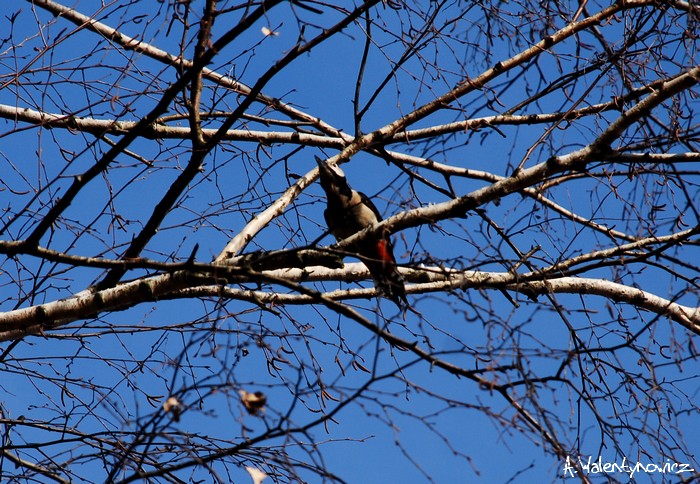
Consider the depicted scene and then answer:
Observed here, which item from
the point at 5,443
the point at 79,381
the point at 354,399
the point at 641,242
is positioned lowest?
the point at 354,399

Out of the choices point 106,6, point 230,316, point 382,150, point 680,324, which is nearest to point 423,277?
point 382,150

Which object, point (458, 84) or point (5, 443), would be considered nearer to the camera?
point (5, 443)

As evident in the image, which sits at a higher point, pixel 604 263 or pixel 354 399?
pixel 604 263

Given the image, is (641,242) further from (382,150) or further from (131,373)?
(131,373)

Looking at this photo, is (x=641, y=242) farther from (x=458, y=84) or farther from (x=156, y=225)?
(x=156, y=225)

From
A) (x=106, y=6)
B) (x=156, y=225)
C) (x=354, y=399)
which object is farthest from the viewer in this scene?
(x=106, y=6)

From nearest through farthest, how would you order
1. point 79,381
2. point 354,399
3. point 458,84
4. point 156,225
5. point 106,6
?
point 354,399, point 156,225, point 106,6, point 79,381, point 458,84

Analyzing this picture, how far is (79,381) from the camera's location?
3.76 meters

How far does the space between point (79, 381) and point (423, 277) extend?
1836mm

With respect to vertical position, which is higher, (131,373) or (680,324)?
(680,324)

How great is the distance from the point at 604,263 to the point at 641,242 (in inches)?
16.6

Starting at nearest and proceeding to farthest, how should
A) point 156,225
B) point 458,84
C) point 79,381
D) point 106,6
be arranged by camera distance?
point 156,225 < point 106,6 < point 79,381 < point 458,84

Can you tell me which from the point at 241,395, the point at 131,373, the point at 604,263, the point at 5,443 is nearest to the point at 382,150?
the point at 604,263

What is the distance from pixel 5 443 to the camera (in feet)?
11.5
